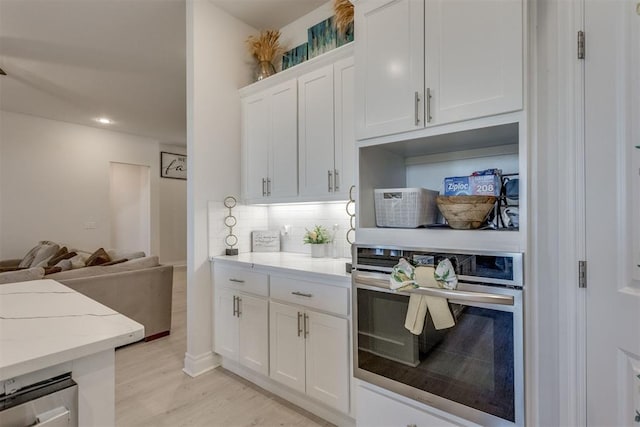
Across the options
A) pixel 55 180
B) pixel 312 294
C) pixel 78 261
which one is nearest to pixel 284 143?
pixel 312 294

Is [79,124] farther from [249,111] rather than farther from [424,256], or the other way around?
[424,256]

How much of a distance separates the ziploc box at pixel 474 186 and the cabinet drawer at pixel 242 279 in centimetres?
135

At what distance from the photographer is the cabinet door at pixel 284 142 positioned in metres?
2.44

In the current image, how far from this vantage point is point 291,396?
2.11m

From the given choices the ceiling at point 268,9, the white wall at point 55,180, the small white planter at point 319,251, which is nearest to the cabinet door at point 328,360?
the small white planter at point 319,251

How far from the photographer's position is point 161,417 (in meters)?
1.96

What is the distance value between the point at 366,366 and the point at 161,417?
1380 mm

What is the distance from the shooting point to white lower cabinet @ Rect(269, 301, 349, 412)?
1771 mm

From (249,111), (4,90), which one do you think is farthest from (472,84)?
(4,90)

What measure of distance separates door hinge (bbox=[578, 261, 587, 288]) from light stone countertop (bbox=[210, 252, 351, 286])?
984 millimetres

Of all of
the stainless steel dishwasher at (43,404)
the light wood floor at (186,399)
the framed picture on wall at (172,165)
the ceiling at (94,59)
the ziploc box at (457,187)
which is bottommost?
the light wood floor at (186,399)

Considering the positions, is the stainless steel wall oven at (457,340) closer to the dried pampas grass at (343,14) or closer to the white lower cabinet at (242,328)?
the white lower cabinet at (242,328)

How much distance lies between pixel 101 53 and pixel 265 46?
6.32ft

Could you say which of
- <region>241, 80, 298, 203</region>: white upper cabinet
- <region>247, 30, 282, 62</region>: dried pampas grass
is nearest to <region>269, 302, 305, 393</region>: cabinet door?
<region>241, 80, 298, 203</region>: white upper cabinet
